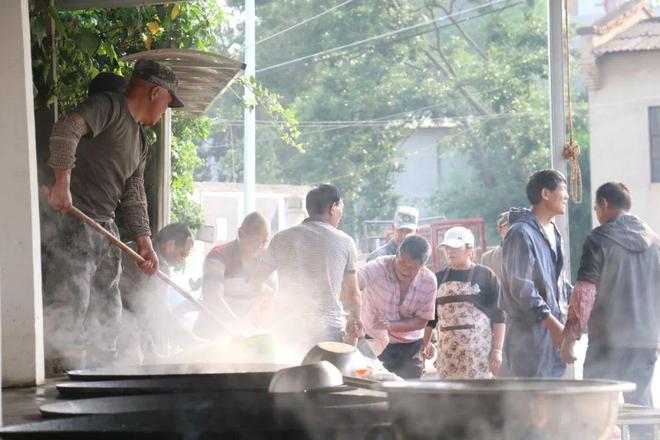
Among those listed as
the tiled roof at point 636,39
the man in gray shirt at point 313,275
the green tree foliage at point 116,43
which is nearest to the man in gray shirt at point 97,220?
the green tree foliage at point 116,43

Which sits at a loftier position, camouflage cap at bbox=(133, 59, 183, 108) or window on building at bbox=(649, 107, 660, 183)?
window on building at bbox=(649, 107, 660, 183)

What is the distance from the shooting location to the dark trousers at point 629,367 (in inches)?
250

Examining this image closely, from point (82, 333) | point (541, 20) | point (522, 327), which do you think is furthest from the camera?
point (541, 20)

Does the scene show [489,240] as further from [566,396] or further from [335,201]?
[566,396]

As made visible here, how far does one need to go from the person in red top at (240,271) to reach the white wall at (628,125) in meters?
19.8

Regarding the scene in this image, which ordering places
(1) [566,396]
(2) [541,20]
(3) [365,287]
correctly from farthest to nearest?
1. (2) [541,20]
2. (3) [365,287]
3. (1) [566,396]

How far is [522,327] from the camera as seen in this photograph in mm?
6602

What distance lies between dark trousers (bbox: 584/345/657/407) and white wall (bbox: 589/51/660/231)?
20.9 metres

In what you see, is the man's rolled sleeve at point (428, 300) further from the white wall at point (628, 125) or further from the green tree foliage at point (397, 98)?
the green tree foliage at point (397, 98)

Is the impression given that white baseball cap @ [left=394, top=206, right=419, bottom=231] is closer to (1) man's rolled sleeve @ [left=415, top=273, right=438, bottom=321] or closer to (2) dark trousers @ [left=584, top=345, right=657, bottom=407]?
(1) man's rolled sleeve @ [left=415, top=273, right=438, bottom=321]

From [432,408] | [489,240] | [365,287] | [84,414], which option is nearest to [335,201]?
[365,287]

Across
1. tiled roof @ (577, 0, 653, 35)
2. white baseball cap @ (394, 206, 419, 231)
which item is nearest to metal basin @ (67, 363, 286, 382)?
white baseball cap @ (394, 206, 419, 231)

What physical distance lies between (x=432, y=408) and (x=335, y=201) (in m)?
5.13

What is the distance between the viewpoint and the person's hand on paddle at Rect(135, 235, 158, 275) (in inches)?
216
